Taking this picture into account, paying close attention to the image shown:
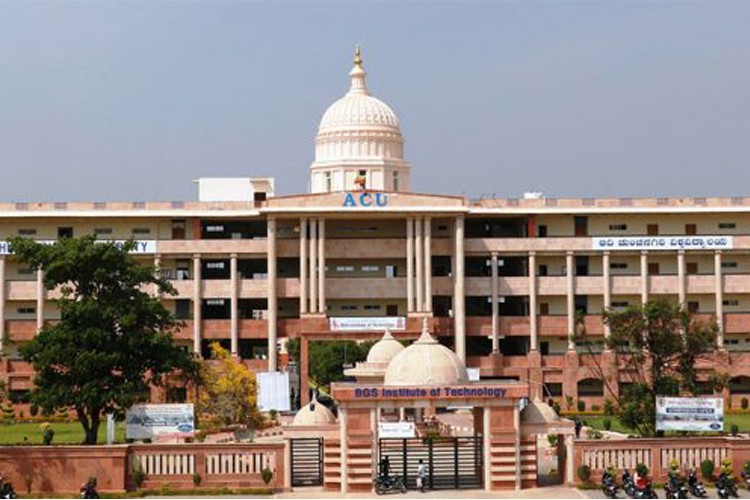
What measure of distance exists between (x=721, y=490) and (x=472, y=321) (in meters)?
50.6

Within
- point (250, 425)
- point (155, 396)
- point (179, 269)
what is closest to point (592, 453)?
point (250, 425)

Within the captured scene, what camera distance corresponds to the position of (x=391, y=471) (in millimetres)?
55031

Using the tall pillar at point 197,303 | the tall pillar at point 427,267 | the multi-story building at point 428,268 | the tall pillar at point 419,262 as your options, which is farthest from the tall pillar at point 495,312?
the tall pillar at point 197,303

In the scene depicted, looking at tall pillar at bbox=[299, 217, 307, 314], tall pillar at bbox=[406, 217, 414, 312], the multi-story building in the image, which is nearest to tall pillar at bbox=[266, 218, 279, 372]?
the multi-story building

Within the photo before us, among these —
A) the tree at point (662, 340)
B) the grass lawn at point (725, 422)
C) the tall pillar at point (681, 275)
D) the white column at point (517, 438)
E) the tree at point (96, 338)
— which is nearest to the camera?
the white column at point (517, 438)

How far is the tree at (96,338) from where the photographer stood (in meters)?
57.0

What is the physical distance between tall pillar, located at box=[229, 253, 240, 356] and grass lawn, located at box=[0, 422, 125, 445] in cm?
1459

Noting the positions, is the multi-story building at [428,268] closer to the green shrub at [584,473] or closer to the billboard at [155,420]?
the billboard at [155,420]

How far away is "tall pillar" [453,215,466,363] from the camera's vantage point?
98125 mm

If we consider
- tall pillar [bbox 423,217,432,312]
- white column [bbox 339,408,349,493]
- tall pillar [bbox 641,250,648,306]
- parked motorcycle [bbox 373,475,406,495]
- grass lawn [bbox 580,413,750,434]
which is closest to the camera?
parked motorcycle [bbox 373,475,406,495]

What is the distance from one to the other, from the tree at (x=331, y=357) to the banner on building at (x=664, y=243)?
18762mm

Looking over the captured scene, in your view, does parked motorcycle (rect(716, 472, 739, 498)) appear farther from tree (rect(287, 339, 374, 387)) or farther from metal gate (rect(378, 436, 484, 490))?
tree (rect(287, 339, 374, 387))

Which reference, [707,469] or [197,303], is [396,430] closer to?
[707,469]

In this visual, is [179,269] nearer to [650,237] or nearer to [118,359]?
[650,237]
